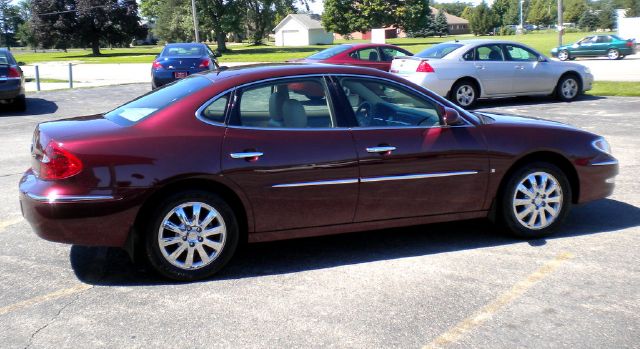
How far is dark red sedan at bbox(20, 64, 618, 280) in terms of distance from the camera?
14.2 ft

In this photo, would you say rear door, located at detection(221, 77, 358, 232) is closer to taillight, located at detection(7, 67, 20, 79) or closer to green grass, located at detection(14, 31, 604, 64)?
taillight, located at detection(7, 67, 20, 79)

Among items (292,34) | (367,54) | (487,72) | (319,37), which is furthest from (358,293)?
(292,34)

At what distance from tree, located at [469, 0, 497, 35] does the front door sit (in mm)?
110528

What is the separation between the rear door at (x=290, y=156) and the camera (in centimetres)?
457

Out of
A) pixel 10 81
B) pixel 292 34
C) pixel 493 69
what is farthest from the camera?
pixel 292 34

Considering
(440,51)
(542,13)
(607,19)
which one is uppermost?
(542,13)

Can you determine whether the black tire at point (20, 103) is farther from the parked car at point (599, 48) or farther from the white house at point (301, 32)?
the white house at point (301, 32)

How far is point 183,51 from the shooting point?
19047 mm

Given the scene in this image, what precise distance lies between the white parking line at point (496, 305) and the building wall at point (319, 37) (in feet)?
311

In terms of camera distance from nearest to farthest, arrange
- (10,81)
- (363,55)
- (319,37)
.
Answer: (10,81)
(363,55)
(319,37)

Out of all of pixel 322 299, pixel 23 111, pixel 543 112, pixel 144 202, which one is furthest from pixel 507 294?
pixel 23 111

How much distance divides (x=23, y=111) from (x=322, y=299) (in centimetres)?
1399

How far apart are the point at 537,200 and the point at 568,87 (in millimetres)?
11107

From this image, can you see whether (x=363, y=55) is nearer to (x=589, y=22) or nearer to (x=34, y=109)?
(x=34, y=109)
